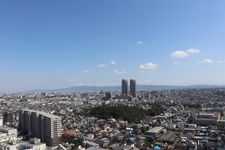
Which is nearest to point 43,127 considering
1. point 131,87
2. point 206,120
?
point 206,120

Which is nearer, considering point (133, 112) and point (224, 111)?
point (133, 112)

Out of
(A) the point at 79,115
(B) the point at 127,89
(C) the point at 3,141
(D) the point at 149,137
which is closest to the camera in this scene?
(C) the point at 3,141

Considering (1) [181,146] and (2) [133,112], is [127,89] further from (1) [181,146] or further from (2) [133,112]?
(1) [181,146]

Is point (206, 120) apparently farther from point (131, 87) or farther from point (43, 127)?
point (131, 87)

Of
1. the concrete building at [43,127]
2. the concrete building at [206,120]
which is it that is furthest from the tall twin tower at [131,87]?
the concrete building at [43,127]

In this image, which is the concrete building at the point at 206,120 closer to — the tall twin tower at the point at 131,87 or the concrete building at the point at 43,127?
the concrete building at the point at 43,127

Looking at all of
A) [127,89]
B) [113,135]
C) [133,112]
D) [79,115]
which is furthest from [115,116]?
[127,89]

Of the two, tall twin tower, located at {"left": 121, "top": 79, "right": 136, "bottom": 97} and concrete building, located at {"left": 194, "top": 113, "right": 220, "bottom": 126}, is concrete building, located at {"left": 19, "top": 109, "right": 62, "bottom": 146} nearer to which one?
concrete building, located at {"left": 194, "top": 113, "right": 220, "bottom": 126}

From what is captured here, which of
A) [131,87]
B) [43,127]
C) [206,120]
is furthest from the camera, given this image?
[131,87]
